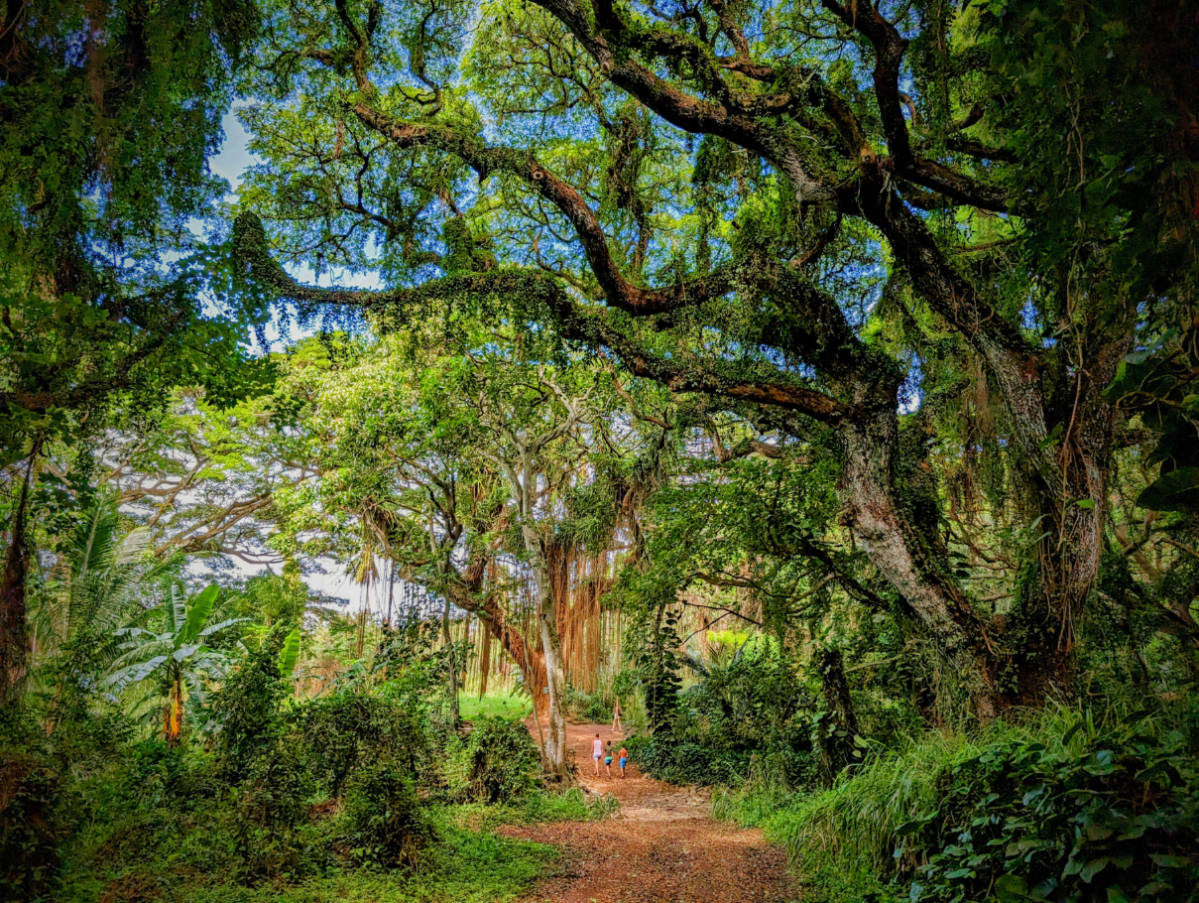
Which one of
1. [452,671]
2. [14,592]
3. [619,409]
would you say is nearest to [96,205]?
[14,592]

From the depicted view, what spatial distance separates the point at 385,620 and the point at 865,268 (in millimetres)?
7593

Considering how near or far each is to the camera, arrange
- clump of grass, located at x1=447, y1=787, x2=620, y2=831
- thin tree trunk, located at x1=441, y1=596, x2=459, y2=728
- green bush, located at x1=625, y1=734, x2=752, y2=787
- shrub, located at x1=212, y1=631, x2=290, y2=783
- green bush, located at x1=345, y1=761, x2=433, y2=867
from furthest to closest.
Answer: green bush, located at x1=625, y1=734, x2=752, y2=787 → thin tree trunk, located at x1=441, y1=596, x2=459, y2=728 → clump of grass, located at x1=447, y1=787, x2=620, y2=831 → shrub, located at x1=212, y1=631, x2=290, y2=783 → green bush, located at x1=345, y1=761, x2=433, y2=867

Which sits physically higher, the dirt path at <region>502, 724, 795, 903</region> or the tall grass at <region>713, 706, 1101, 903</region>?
the tall grass at <region>713, 706, 1101, 903</region>

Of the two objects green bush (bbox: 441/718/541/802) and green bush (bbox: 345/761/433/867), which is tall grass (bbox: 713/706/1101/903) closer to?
green bush (bbox: 345/761/433/867)

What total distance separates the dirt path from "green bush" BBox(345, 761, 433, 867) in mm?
1045

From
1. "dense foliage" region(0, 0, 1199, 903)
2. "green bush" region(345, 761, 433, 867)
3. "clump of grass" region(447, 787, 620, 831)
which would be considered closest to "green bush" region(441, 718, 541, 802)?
"dense foliage" region(0, 0, 1199, 903)

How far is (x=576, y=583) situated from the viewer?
1063cm

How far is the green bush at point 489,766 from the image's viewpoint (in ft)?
25.1

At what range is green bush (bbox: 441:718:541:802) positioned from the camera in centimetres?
766

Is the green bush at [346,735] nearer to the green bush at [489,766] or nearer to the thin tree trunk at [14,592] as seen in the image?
the green bush at [489,766]

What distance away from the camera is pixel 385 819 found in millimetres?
5016

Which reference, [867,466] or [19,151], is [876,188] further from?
[19,151]

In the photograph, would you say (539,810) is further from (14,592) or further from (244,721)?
(14,592)

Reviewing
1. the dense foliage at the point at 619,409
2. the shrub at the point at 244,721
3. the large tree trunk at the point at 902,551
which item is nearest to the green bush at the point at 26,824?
the dense foliage at the point at 619,409
